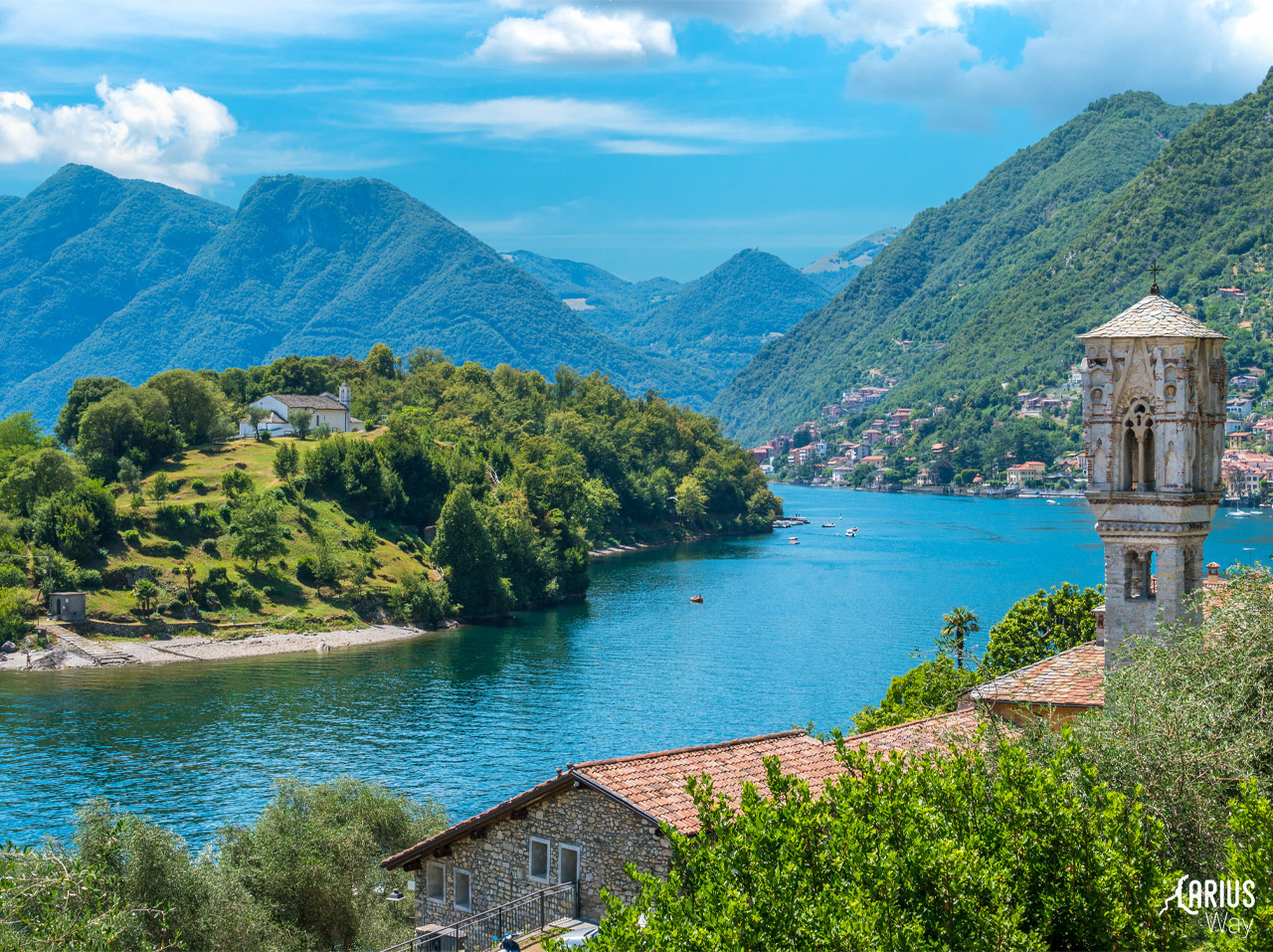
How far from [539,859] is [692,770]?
Result: 3.31 meters

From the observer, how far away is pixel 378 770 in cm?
5269

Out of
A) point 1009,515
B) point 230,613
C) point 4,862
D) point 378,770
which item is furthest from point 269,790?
point 1009,515

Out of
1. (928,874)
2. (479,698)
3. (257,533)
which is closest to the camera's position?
(928,874)

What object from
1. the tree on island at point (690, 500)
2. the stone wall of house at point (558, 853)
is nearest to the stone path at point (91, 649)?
the stone wall of house at point (558, 853)

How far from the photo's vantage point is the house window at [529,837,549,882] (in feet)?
74.6

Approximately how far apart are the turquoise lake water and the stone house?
22.9 m

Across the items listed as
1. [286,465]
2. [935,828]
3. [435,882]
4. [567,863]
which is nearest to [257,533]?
[286,465]

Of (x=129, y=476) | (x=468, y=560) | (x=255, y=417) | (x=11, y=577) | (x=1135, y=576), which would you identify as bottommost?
(x=468, y=560)

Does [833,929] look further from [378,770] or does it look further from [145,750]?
[145,750]

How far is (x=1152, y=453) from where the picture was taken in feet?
86.9

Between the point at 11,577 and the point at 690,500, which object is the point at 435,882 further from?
the point at 690,500

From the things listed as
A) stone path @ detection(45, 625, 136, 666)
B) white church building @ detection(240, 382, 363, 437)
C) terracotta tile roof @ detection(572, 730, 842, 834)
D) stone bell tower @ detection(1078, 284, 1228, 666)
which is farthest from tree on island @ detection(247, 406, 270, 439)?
stone bell tower @ detection(1078, 284, 1228, 666)

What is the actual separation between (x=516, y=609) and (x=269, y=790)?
169 ft

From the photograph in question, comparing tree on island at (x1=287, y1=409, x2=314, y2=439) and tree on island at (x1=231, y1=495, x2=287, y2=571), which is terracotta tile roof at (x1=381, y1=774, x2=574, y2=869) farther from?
tree on island at (x1=287, y1=409, x2=314, y2=439)
